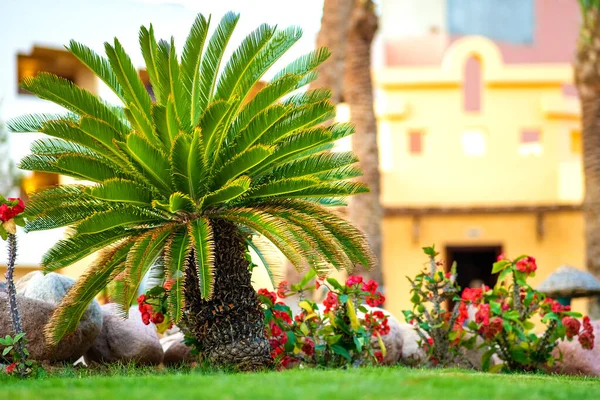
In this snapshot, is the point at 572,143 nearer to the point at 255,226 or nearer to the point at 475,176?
the point at 475,176

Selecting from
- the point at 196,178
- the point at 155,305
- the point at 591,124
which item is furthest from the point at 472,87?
the point at 196,178

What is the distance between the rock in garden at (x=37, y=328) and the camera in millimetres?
9875

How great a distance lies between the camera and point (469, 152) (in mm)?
24766

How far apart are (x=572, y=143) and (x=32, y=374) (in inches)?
784

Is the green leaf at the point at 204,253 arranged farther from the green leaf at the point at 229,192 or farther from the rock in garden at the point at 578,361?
the rock in garden at the point at 578,361

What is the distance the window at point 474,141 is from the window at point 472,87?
63cm

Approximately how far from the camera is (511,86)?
24750mm

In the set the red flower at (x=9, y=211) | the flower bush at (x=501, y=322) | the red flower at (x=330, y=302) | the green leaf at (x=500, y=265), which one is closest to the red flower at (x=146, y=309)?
the red flower at (x=9, y=211)

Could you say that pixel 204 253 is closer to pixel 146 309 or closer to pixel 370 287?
pixel 146 309

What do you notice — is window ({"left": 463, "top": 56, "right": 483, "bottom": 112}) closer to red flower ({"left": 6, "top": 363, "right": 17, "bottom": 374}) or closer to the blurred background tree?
the blurred background tree

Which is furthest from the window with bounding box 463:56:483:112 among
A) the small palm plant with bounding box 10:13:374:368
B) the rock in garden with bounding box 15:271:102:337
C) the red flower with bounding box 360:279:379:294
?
the rock in garden with bounding box 15:271:102:337

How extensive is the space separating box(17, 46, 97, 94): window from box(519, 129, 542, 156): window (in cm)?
1158

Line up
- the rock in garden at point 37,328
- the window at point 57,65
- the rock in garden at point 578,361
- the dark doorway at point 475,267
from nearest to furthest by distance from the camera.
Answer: the rock in garden at point 37,328 → the rock in garden at point 578,361 → the window at point 57,65 → the dark doorway at point 475,267

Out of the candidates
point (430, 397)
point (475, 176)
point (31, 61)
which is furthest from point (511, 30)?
point (430, 397)
